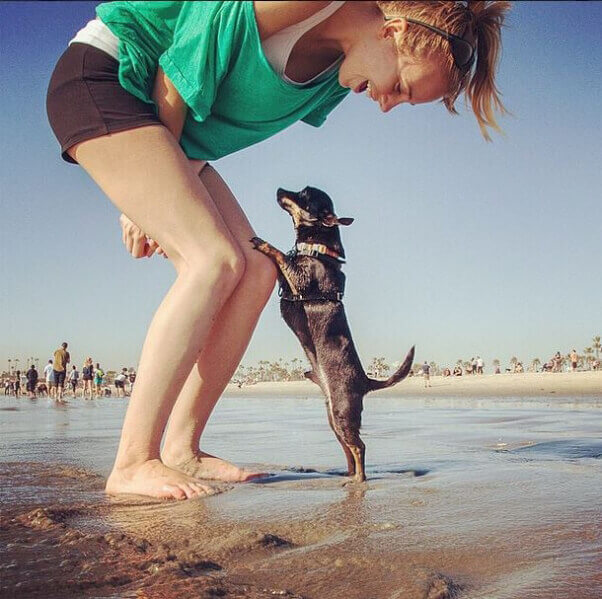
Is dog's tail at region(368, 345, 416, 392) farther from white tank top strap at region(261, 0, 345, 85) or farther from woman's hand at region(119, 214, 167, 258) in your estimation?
white tank top strap at region(261, 0, 345, 85)

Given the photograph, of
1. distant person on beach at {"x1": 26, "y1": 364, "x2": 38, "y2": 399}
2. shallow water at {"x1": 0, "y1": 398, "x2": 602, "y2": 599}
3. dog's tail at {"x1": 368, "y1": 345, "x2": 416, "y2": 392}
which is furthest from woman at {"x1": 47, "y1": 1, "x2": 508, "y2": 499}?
distant person on beach at {"x1": 26, "y1": 364, "x2": 38, "y2": 399}

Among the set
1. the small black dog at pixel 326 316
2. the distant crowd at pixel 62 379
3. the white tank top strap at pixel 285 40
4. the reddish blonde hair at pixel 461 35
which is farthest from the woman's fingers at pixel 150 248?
the distant crowd at pixel 62 379

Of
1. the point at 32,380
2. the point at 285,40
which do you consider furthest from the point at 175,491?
the point at 32,380

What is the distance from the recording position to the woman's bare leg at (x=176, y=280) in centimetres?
171

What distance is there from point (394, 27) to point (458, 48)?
18 centimetres

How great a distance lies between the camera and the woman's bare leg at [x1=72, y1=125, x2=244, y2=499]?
1710mm

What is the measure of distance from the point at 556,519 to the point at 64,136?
1.56 m

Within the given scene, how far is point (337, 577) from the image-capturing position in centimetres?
104

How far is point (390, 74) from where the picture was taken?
4.80 ft

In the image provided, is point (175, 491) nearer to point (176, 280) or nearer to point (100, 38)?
point (176, 280)

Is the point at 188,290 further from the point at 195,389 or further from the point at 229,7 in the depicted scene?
the point at 229,7

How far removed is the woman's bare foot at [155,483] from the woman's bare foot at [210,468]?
24 cm

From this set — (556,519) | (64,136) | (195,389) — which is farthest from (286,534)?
(64,136)

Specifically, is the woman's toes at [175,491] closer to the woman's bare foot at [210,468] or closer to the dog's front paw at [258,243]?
the woman's bare foot at [210,468]
